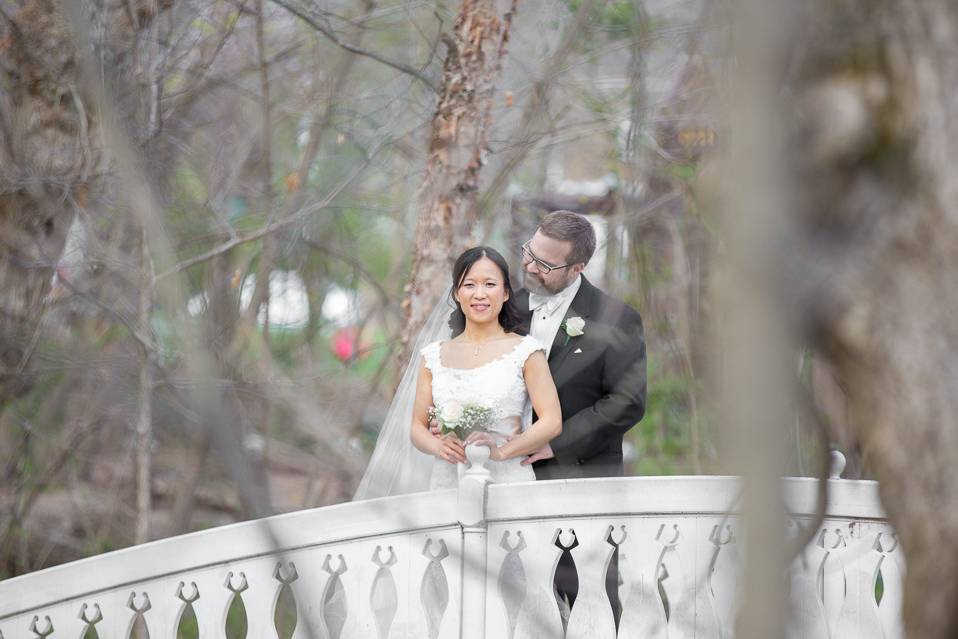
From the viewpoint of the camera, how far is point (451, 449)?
4133 millimetres

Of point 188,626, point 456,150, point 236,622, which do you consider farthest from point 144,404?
point 236,622

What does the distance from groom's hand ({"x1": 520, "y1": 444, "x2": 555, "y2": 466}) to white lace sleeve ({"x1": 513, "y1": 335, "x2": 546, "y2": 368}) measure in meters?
0.33

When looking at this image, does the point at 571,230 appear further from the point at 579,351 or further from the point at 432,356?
the point at 432,356

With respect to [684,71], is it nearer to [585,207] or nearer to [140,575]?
[585,207]

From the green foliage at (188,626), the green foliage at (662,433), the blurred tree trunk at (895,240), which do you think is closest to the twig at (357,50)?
the green foliage at (662,433)

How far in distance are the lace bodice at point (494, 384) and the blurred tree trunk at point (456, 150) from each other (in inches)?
71.4

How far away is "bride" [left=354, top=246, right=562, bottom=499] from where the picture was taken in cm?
412

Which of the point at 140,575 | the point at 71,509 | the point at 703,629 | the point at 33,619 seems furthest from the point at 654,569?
the point at 71,509

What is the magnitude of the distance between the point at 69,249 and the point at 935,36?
600 cm

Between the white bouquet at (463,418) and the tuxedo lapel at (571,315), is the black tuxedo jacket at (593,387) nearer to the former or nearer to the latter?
the tuxedo lapel at (571,315)

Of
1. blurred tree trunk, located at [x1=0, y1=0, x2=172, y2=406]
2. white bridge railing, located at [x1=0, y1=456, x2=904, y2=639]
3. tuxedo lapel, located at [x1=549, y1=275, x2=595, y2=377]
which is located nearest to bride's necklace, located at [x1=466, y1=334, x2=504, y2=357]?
tuxedo lapel, located at [x1=549, y1=275, x2=595, y2=377]

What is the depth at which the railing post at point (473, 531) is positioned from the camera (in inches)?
158

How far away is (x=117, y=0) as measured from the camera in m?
6.47

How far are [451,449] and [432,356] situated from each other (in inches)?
15.2
